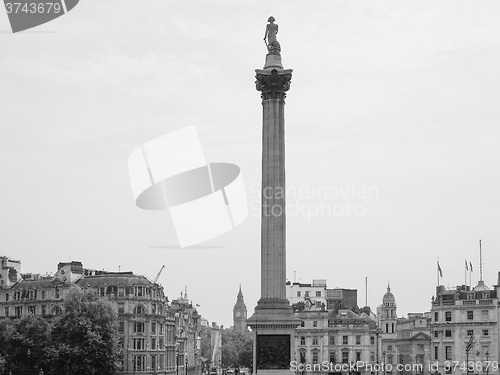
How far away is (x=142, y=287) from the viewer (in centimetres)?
11988

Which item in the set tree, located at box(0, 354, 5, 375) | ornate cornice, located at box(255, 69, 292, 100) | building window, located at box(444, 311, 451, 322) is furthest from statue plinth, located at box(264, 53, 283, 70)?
→ building window, located at box(444, 311, 451, 322)

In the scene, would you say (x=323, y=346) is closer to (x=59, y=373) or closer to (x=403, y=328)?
(x=403, y=328)

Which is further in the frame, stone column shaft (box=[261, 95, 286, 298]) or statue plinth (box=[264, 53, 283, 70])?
statue plinth (box=[264, 53, 283, 70])

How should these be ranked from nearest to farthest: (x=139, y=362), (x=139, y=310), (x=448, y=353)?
(x=139, y=362) → (x=448, y=353) → (x=139, y=310)

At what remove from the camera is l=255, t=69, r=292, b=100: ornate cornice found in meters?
69.3

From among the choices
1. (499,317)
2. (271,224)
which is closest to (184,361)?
(499,317)

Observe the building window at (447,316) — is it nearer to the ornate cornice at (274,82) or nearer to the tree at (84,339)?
the tree at (84,339)

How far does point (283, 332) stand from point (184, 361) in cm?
9168

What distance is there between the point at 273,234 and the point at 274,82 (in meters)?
12.1

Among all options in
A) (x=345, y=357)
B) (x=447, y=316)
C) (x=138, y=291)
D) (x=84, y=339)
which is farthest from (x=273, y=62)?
(x=345, y=357)

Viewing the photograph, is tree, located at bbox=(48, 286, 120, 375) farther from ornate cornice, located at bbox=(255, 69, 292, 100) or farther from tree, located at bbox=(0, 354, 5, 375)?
ornate cornice, located at bbox=(255, 69, 292, 100)

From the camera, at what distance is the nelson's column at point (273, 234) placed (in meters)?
64.4

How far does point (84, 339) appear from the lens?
104 m

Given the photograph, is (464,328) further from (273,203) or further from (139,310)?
(273,203)
